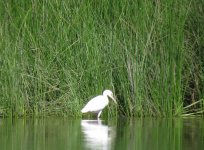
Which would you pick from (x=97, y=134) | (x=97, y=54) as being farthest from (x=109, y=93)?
(x=97, y=134)

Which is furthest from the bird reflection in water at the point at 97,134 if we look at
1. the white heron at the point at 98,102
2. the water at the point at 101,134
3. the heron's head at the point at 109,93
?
the heron's head at the point at 109,93

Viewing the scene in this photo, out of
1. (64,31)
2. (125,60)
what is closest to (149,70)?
(125,60)

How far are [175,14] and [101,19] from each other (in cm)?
118

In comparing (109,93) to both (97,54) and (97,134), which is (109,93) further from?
(97,134)

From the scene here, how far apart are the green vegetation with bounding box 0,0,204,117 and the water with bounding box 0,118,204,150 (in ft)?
1.18

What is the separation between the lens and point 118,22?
12445 millimetres

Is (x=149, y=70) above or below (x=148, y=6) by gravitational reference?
below

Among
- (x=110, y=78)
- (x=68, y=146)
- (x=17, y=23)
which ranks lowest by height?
(x=68, y=146)

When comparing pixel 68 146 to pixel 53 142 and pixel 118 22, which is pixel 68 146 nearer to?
pixel 53 142

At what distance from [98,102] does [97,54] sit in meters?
0.80

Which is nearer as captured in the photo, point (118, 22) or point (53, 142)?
point (53, 142)

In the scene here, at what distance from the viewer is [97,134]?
10.6m

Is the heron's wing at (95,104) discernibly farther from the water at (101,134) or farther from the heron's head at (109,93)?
the water at (101,134)

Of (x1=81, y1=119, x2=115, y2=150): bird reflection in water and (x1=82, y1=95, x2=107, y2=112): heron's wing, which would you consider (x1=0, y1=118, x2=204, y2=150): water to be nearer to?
(x1=81, y1=119, x2=115, y2=150): bird reflection in water
